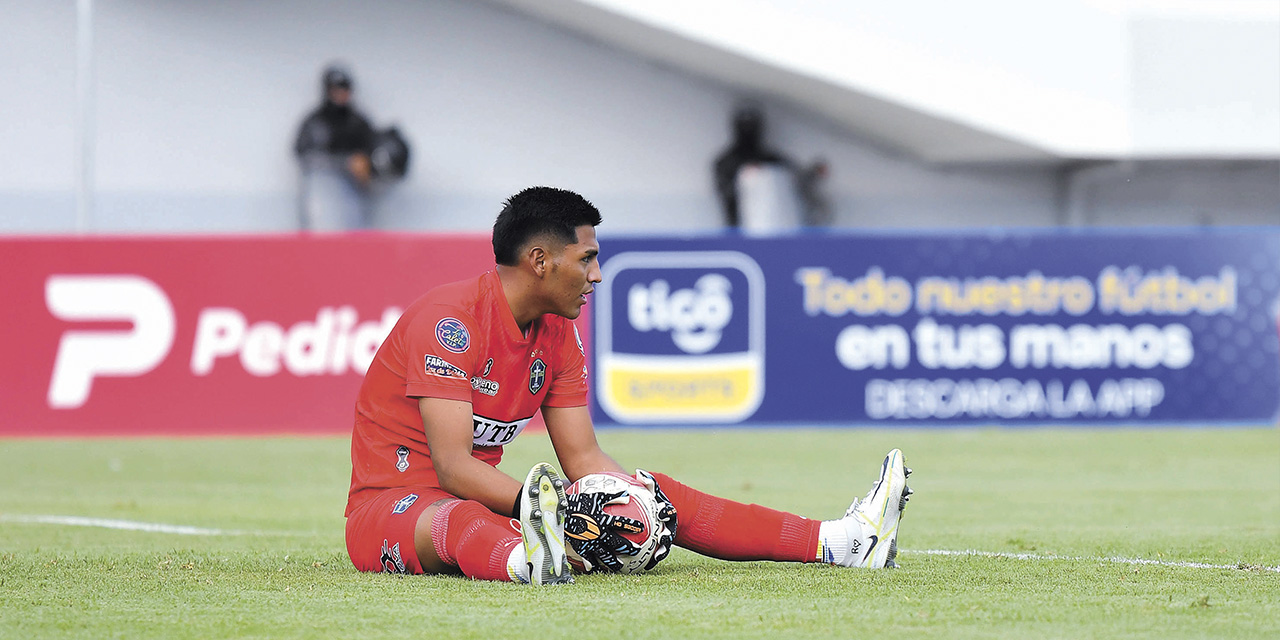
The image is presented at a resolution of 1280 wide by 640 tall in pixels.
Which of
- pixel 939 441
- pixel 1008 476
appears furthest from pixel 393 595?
pixel 939 441

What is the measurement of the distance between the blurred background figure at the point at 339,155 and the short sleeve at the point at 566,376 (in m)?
12.5

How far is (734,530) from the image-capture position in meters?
5.47

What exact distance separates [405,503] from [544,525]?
0.67 m

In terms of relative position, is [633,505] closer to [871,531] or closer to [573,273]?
[573,273]

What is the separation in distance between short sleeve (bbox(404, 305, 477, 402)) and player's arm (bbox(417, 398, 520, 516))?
4 centimetres

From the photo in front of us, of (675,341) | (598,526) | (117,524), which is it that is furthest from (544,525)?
(675,341)

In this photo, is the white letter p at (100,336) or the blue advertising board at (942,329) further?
the blue advertising board at (942,329)

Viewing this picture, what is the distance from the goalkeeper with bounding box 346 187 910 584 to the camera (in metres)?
5.18

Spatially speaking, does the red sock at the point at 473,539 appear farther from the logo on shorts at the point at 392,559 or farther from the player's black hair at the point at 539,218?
the player's black hair at the point at 539,218

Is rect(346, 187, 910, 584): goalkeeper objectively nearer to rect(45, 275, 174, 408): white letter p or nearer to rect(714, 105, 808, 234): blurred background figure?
rect(45, 275, 174, 408): white letter p

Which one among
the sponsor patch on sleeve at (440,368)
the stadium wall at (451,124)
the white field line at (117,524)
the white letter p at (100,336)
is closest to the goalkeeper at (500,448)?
the sponsor patch on sleeve at (440,368)

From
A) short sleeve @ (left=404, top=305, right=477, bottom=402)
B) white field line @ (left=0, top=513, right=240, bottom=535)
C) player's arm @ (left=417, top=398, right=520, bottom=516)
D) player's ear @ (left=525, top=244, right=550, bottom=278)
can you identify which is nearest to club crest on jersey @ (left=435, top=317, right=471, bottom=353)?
short sleeve @ (left=404, top=305, right=477, bottom=402)

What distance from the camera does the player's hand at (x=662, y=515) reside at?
5.29 metres

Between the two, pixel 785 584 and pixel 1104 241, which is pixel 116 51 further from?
pixel 785 584
